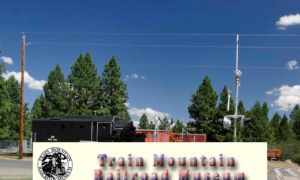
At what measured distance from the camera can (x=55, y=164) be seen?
1019 centimetres

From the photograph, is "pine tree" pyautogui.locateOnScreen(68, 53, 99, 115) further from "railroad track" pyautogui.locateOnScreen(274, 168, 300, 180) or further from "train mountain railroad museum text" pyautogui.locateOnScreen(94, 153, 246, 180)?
"train mountain railroad museum text" pyautogui.locateOnScreen(94, 153, 246, 180)

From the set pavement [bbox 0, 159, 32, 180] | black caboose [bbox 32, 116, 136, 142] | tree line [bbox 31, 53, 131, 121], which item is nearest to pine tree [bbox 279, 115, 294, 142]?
tree line [bbox 31, 53, 131, 121]

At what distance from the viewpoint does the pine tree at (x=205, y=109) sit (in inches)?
2643

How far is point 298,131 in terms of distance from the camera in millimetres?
107875

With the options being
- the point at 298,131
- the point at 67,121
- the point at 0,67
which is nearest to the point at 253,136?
the point at 298,131

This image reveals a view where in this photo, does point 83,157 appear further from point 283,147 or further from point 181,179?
point 283,147

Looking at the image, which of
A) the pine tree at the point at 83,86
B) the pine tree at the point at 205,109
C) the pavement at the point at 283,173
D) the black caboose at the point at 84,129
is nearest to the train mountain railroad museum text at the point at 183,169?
the pavement at the point at 283,173

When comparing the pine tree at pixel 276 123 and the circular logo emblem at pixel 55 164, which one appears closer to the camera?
the circular logo emblem at pixel 55 164

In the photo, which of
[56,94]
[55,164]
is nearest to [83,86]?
[56,94]

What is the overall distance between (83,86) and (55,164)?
5103 centimetres

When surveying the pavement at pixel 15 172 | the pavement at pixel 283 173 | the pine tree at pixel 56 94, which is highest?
the pine tree at pixel 56 94

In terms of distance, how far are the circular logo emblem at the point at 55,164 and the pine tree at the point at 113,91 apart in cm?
5183

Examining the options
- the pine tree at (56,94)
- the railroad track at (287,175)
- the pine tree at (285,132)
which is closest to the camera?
the railroad track at (287,175)

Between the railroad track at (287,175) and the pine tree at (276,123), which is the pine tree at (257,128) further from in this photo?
the railroad track at (287,175)
